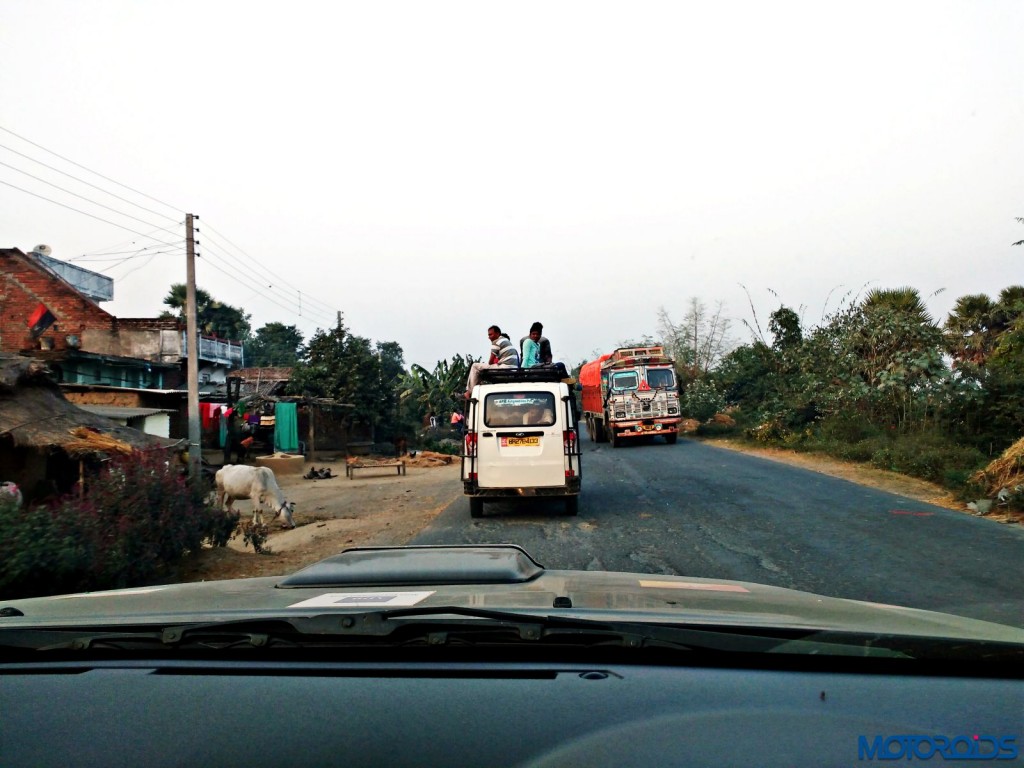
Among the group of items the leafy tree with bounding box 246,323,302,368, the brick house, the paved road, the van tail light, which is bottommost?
the paved road

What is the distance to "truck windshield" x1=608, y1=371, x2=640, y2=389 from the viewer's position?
1136 inches

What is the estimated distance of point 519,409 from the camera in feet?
43.7

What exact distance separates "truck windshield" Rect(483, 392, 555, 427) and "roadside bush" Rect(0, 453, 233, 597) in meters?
4.62

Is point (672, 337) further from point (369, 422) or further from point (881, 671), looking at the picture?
point (881, 671)

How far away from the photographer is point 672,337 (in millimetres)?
55219

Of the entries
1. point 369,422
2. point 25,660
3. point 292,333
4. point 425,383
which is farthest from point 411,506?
point 292,333

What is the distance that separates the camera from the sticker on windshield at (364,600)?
2514 mm

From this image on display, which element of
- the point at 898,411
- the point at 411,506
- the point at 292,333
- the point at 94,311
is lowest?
the point at 411,506

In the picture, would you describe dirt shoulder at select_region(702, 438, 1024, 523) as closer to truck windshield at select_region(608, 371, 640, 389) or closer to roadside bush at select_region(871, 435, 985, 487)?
roadside bush at select_region(871, 435, 985, 487)

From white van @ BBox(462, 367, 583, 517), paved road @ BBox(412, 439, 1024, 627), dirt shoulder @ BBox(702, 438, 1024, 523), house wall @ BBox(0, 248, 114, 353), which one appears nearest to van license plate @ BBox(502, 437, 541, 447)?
white van @ BBox(462, 367, 583, 517)

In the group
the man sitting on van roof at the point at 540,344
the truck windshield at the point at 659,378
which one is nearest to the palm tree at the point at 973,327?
the truck windshield at the point at 659,378

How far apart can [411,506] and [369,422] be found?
62.9 feet

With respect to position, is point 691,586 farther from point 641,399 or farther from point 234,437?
point 234,437

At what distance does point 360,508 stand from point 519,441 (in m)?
5.54
